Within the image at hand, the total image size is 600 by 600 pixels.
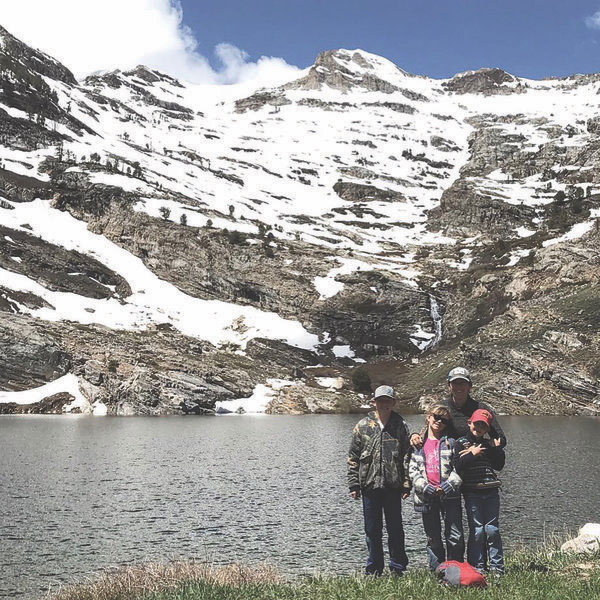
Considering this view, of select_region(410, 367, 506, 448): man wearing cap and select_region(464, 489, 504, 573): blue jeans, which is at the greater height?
select_region(410, 367, 506, 448): man wearing cap

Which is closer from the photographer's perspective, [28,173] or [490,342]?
[490,342]

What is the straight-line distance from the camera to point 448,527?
13.0 m

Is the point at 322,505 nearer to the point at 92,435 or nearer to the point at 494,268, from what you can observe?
A: the point at 92,435

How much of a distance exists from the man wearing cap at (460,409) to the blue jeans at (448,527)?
1.44m

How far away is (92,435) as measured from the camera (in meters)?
67.4

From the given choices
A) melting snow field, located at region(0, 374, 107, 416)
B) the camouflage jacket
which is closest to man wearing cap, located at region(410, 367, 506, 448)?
the camouflage jacket

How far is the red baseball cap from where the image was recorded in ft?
Answer: 40.3

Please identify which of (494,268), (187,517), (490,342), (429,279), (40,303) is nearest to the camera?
(187,517)

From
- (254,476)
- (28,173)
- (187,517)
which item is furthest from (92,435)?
(28,173)

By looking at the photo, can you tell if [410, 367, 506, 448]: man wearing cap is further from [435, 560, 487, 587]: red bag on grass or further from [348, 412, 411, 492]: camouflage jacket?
[435, 560, 487, 587]: red bag on grass

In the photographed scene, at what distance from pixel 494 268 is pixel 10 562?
152 meters

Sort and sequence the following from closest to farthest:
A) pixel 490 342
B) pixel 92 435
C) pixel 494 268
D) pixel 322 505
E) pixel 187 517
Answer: pixel 187 517 < pixel 322 505 < pixel 92 435 < pixel 490 342 < pixel 494 268

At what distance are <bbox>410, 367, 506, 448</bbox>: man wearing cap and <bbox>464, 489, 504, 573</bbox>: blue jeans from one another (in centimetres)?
127

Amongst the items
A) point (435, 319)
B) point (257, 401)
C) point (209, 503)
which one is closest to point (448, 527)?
point (209, 503)
